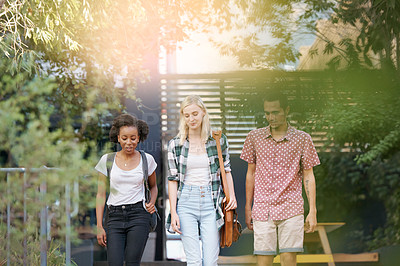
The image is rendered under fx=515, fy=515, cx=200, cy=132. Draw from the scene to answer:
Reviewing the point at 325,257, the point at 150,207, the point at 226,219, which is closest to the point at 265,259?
the point at 226,219

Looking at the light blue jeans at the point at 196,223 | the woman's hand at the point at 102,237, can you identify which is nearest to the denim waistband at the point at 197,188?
the light blue jeans at the point at 196,223

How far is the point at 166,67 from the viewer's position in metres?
5.60

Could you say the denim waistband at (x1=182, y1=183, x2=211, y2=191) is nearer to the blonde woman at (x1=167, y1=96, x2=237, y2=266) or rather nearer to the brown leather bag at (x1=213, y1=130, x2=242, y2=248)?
the blonde woman at (x1=167, y1=96, x2=237, y2=266)

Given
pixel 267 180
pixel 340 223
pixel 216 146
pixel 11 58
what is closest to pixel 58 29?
pixel 11 58

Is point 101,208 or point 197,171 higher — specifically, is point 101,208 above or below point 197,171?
below

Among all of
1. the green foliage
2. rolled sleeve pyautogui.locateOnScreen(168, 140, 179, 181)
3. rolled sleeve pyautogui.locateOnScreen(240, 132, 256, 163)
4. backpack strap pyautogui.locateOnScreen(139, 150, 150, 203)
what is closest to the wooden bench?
the green foliage

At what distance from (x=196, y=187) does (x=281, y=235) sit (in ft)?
2.15

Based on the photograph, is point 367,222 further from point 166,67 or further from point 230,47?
point 166,67

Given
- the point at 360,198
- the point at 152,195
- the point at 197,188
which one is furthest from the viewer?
the point at 360,198

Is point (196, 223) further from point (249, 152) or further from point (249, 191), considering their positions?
point (249, 152)

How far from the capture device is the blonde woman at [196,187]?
3240 mm

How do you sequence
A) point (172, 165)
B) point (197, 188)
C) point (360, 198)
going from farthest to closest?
point (360, 198) → point (172, 165) → point (197, 188)

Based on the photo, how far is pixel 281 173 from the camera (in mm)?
3361

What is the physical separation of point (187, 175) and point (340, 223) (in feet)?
7.50
